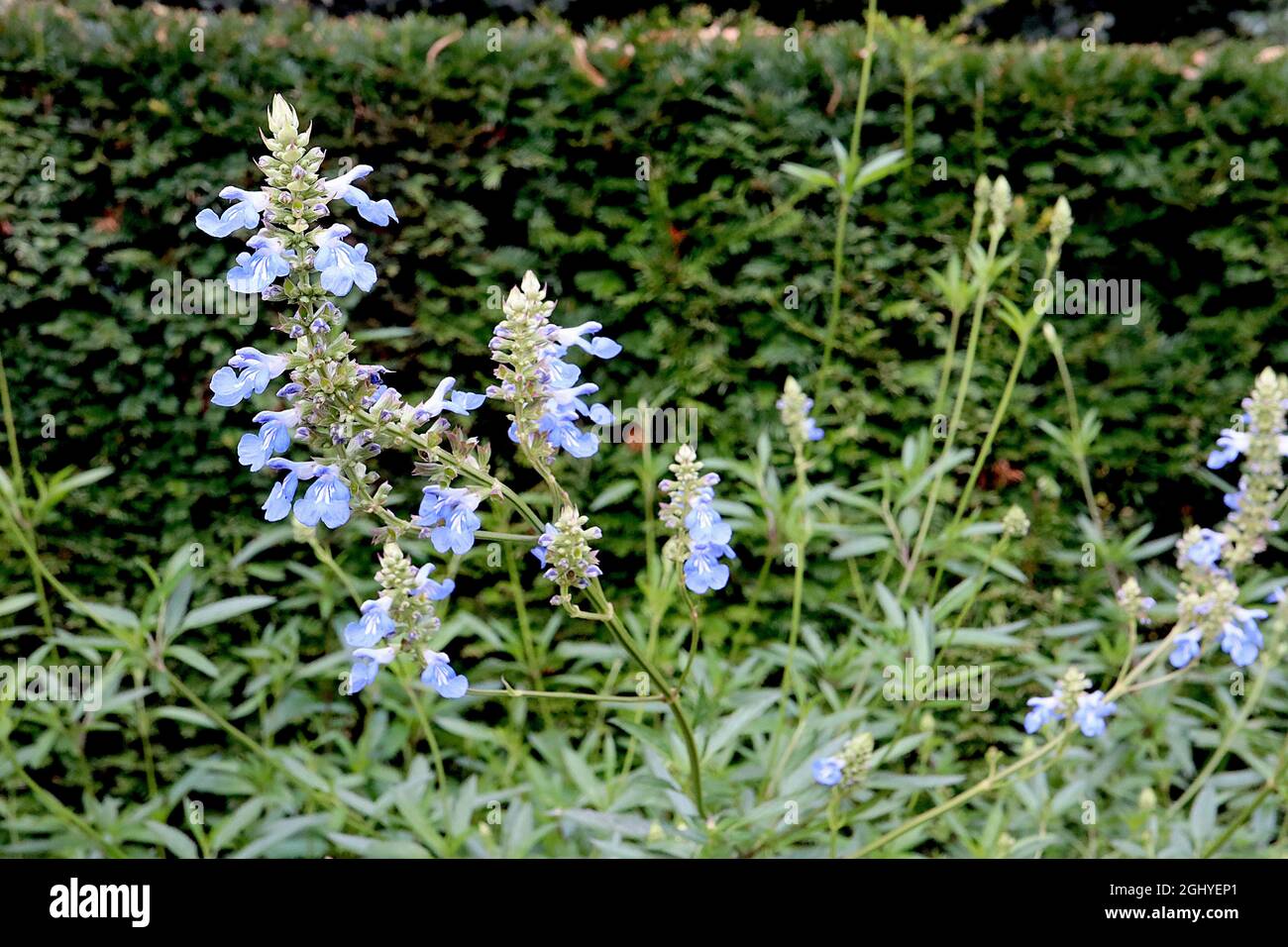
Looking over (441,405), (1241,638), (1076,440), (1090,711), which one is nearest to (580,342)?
(441,405)

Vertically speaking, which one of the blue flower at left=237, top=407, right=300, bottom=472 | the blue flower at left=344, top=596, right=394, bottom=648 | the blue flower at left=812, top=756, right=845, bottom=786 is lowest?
the blue flower at left=812, top=756, right=845, bottom=786

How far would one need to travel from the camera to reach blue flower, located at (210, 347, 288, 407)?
1.46m

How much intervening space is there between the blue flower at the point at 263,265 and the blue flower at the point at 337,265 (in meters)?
0.05

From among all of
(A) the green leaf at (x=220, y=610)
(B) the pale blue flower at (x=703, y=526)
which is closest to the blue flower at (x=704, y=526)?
(B) the pale blue flower at (x=703, y=526)

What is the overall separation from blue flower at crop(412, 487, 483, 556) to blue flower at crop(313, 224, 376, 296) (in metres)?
0.34

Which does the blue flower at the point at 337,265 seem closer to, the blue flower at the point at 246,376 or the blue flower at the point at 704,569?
the blue flower at the point at 246,376

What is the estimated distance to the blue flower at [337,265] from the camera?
1.41 m

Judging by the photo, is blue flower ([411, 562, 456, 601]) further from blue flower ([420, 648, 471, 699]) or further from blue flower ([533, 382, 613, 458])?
blue flower ([533, 382, 613, 458])

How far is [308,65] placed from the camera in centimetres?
376

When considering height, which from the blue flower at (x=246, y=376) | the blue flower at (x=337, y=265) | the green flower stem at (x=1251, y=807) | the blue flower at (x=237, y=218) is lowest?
the green flower stem at (x=1251, y=807)

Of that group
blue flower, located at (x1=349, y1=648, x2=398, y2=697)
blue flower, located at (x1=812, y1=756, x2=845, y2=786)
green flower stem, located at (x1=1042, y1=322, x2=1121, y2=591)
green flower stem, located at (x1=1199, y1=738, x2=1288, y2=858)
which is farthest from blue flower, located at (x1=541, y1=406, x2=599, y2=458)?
green flower stem, located at (x1=1042, y1=322, x2=1121, y2=591)

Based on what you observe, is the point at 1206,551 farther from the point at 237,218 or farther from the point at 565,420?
the point at 237,218
